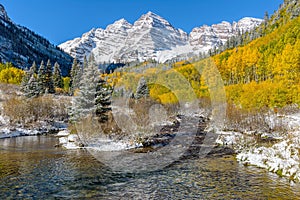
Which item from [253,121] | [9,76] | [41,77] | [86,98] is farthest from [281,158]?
[9,76]

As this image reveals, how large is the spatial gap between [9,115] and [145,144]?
25.4m

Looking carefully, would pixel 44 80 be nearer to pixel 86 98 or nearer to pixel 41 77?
pixel 41 77

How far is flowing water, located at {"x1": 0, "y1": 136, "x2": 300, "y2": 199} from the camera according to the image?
12388mm

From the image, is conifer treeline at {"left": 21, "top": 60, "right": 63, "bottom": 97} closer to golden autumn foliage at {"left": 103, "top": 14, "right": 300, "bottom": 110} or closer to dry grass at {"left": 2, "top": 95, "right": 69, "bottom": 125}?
dry grass at {"left": 2, "top": 95, "right": 69, "bottom": 125}

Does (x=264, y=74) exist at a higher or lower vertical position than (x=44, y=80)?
higher

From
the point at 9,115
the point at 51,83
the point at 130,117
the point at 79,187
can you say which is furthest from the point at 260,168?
the point at 51,83

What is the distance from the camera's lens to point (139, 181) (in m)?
14.6

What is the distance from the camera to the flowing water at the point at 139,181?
40.6ft

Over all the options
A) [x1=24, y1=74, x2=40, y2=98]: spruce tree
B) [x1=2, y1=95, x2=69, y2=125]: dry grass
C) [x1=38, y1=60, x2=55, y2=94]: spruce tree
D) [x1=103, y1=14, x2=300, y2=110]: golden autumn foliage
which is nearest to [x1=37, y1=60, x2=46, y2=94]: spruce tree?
[x1=38, y1=60, x2=55, y2=94]: spruce tree

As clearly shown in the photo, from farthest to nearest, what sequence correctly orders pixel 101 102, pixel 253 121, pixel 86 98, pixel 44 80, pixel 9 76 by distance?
pixel 9 76 < pixel 44 80 < pixel 253 121 < pixel 101 102 < pixel 86 98

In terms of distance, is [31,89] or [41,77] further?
[41,77]

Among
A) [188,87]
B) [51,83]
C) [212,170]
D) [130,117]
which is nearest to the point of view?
[212,170]

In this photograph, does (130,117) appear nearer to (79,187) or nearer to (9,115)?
(79,187)

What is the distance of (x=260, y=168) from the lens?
17281mm
